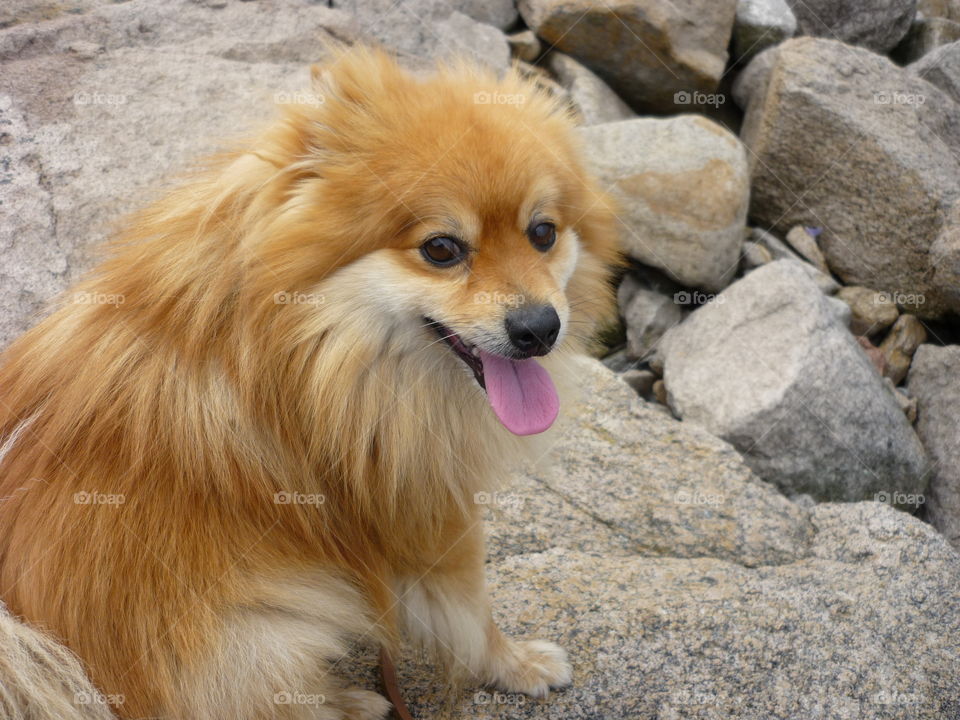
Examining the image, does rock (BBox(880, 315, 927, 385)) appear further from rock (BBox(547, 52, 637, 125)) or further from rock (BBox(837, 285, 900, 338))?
rock (BBox(547, 52, 637, 125))

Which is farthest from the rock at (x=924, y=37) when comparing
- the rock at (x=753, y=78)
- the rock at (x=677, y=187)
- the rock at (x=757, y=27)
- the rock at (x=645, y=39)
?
the rock at (x=677, y=187)

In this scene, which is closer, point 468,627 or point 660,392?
point 468,627

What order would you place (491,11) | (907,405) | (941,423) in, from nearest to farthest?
(941,423) < (907,405) < (491,11)

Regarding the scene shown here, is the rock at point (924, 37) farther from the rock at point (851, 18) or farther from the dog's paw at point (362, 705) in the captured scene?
the dog's paw at point (362, 705)

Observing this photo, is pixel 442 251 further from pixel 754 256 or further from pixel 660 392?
pixel 754 256

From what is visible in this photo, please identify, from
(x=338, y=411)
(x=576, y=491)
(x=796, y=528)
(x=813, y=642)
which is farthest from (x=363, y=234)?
(x=796, y=528)

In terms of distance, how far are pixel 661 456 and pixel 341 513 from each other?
6.61 ft

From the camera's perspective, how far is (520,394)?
109 inches

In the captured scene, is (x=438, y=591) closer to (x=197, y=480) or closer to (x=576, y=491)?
(x=197, y=480)

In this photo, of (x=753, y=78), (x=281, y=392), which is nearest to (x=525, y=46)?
(x=753, y=78)

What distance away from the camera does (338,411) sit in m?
2.57

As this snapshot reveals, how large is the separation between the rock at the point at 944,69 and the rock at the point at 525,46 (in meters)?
3.22

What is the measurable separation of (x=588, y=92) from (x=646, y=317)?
2056mm

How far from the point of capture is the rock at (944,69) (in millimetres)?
7281
